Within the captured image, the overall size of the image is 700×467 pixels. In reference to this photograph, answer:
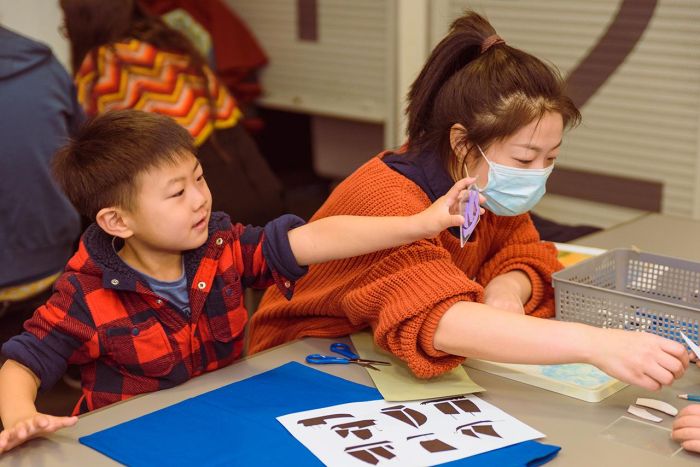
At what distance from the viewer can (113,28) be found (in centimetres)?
290

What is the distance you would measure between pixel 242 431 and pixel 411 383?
0.28 metres

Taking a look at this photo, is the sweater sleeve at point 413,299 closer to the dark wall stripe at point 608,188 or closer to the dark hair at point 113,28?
the dark wall stripe at point 608,188

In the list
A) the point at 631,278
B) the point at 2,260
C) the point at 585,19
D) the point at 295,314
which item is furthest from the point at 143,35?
the point at 631,278

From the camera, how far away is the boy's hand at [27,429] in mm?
1165

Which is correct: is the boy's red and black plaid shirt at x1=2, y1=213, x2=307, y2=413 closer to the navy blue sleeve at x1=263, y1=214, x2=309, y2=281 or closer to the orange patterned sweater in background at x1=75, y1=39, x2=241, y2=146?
the navy blue sleeve at x1=263, y1=214, x2=309, y2=281

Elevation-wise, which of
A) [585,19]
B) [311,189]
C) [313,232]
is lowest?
[311,189]

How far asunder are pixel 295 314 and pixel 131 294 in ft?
1.11

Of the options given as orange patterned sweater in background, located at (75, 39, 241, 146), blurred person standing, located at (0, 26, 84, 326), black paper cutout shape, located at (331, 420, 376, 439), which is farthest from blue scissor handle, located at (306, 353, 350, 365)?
orange patterned sweater in background, located at (75, 39, 241, 146)

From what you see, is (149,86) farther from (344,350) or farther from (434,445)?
(434,445)

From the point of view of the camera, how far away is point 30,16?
3.79 m

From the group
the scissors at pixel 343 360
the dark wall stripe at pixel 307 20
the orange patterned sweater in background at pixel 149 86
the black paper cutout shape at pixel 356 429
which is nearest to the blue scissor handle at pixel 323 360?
the scissors at pixel 343 360

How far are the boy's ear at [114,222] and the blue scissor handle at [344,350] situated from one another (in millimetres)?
384

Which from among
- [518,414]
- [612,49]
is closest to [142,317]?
[518,414]

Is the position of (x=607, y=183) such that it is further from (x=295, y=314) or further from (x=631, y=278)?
(x=295, y=314)
